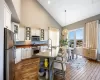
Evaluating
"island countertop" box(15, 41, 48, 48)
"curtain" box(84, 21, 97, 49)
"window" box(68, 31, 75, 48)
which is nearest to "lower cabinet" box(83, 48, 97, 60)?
"curtain" box(84, 21, 97, 49)

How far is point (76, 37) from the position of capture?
27.7ft

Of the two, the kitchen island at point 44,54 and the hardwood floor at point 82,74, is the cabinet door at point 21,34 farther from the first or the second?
the hardwood floor at point 82,74

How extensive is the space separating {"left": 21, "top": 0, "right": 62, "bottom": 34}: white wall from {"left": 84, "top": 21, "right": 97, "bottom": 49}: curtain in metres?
3.16

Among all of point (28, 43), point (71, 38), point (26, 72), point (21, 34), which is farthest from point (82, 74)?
point (71, 38)

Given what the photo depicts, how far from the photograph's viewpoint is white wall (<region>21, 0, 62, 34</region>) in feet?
21.0

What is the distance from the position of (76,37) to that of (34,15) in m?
4.21

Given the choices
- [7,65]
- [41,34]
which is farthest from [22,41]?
[7,65]

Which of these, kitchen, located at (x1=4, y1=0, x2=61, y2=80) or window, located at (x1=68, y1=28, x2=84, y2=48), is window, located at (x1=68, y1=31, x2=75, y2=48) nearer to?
window, located at (x1=68, y1=28, x2=84, y2=48)

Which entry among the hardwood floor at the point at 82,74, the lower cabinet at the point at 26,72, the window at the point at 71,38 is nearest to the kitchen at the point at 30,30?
the lower cabinet at the point at 26,72

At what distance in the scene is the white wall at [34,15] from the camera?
640 centimetres

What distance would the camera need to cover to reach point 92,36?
20.8 feet

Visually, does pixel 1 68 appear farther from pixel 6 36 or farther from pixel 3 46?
pixel 6 36

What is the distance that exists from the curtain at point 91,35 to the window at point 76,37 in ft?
2.93

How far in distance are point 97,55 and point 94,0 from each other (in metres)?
3.40
